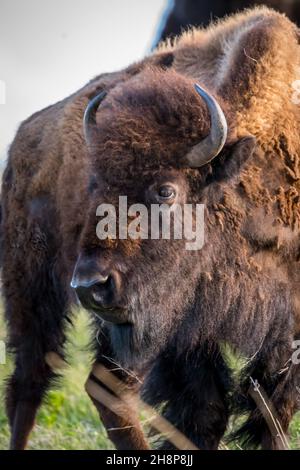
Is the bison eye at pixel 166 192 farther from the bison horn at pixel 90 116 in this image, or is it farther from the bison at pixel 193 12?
the bison at pixel 193 12

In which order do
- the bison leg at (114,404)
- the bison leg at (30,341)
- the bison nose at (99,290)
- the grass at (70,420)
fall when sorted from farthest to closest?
the grass at (70,420) < the bison leg at (30,341) < the bison leg at (114,404) < the bison nose at (99,290)

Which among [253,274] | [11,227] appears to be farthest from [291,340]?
[11,227]

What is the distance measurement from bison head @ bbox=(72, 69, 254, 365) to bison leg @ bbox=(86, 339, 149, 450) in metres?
0.70

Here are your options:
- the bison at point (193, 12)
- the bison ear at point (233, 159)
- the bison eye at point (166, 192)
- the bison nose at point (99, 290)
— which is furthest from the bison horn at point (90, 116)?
the bison at point (193, 12)

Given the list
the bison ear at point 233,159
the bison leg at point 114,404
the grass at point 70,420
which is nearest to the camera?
Answer: the bison ear at point 233,159

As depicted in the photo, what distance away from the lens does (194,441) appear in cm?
522

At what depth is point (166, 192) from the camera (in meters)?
4.48

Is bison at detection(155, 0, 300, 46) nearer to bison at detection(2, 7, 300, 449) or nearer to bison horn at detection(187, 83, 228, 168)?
bison at detection(2, 7, 300, 449)

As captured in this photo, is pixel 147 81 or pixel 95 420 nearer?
pixel 147 81

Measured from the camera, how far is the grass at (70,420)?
19.6 feet

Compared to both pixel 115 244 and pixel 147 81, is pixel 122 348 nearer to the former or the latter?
pixel 115 244

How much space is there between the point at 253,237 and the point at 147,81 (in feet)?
3.08

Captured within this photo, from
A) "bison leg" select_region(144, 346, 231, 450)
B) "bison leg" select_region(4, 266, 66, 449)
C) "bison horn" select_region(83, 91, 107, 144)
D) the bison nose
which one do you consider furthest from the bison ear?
"bison leg" select_region(4, 266, 66, 449)

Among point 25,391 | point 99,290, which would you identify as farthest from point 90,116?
point 25,391
